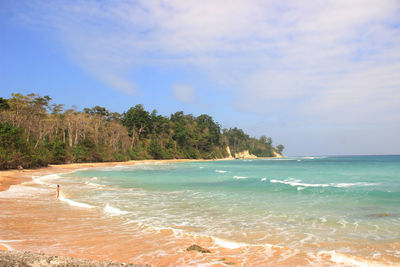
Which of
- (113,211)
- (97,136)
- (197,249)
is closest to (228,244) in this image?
(197,249)

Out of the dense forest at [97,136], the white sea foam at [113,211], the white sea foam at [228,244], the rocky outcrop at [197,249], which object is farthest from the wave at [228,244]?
the dense forest at [97,136]

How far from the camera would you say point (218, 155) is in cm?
11612

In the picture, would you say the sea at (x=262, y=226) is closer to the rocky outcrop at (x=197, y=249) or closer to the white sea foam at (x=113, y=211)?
the white sea foam at (x=113, y=211)

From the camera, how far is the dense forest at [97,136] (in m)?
32.1

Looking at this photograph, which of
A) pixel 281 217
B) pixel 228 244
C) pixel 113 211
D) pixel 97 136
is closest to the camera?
pixel 228 244

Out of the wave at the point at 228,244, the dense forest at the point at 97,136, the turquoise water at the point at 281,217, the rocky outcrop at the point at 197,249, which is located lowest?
the turquoise water at the point at 281,217

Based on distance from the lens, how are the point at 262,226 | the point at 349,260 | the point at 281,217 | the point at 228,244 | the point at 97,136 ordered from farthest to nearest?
the point at 97,136 < the point at 281,217 < the point at 262,226 < the point at 228,244 < the point at 349,260

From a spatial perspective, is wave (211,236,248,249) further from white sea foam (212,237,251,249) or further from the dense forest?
the dense forest

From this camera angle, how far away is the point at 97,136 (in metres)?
61.0

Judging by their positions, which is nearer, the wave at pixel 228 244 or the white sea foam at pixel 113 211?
the wave at pixel 228 244

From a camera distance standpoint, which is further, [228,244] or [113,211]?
[113,211]

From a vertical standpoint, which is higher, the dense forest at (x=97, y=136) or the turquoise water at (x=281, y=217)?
the dense forest at (x=97, y=136)

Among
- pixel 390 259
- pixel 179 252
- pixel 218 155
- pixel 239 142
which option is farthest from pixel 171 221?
pixel 239 142

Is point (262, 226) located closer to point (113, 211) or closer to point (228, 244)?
point (228, 244)
